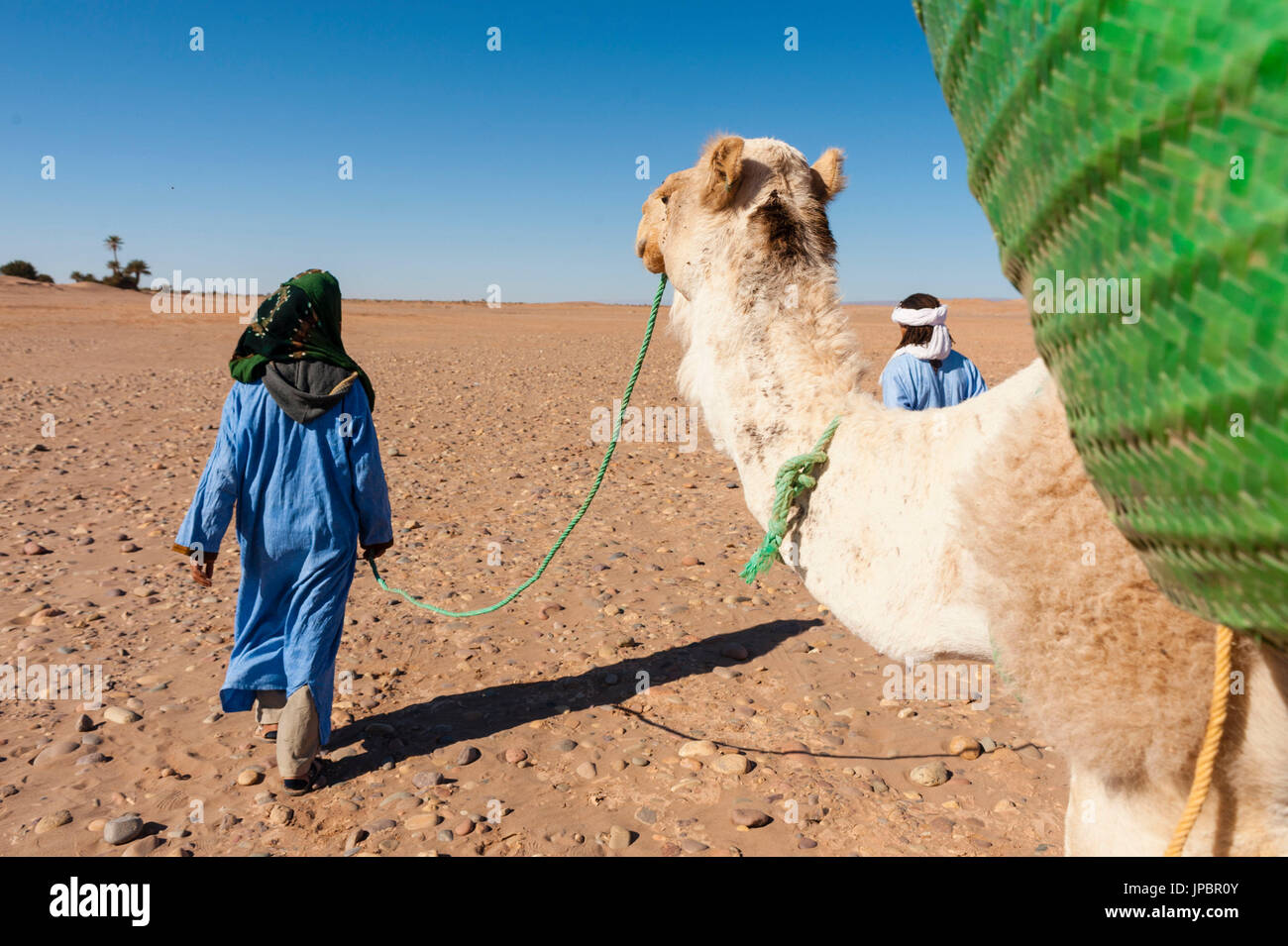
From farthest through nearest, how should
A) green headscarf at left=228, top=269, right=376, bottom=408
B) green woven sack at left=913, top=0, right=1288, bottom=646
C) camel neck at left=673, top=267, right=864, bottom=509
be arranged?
green headscarf at left=228, top=269, right=376, bottom=408
camel neck at left=673, top=267, right=864, bottom=509
green woven sack at left=913, top=0, right=1288, bottom=646

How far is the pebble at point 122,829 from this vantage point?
3.19 meters

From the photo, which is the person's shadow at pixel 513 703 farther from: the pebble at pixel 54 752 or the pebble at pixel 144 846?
the pebble at pixel 54 752

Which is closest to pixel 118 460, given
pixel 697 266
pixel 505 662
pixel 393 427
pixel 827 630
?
pixel 393 427

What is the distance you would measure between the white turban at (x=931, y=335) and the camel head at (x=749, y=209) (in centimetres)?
237

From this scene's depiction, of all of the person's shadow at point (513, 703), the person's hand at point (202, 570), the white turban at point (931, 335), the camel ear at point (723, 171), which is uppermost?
the camel ear at point (723, 171)

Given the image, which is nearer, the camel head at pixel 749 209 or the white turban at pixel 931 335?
the camel head at pixel 749 209

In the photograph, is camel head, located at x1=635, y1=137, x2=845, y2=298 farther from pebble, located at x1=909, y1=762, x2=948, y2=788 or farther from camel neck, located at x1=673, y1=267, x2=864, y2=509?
pebble, located at x1=909, y1=762, x2=948, y2=788

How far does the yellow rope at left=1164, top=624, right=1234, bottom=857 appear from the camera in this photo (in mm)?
1280

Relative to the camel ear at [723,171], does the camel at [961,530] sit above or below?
below

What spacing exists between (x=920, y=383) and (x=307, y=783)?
12.5 feet

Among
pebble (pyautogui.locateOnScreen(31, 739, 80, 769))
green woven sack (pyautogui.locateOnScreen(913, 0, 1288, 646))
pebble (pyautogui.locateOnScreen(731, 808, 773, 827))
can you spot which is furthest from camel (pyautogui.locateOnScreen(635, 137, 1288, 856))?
pebble (pyautogui.locateOnScreen(31, 739, 80, 769))

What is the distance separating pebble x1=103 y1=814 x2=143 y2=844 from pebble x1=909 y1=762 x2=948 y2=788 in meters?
3.31

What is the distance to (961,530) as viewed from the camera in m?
1.73

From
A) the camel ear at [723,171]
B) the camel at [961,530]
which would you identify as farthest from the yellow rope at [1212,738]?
the camel ear at [723,171]
